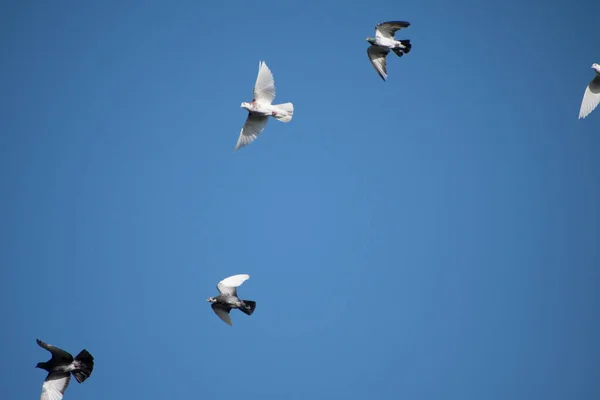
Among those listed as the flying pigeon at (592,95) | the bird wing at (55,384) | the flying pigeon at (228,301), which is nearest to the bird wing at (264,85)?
the flying pigeon at (228,301)

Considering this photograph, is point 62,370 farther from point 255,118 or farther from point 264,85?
point 264,85

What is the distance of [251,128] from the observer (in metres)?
18.6

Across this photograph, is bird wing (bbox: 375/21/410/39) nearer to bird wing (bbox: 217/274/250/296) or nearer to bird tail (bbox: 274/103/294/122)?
bird tail (bbox: 274/103/294/122)

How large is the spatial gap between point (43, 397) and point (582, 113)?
1664cm

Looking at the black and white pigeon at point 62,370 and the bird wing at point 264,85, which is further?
the bird wing at point 264,85

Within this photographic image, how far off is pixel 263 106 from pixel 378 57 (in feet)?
13.8

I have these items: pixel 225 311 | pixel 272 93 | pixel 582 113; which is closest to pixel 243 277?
pixel 225 311

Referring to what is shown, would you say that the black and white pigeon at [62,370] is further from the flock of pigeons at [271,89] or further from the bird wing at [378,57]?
the bird wing at [378,57]

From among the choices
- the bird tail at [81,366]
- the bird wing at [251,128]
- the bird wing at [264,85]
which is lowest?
the bird tail at [81,366]

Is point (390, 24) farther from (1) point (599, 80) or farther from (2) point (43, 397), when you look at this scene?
(2) point (43, 397)

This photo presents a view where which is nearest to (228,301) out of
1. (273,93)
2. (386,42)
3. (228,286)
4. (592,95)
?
(228,286)

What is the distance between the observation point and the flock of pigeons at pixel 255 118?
17422 millimetres

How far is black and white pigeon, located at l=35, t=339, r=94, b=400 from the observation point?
17312 millimetres

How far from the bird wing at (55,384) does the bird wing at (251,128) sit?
796 cm
